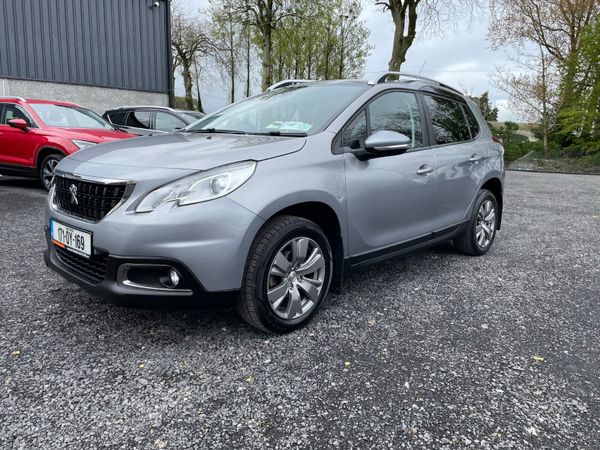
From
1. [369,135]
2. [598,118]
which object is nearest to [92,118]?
[369,135]

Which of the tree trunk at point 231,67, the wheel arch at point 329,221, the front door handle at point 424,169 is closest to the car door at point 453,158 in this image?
the front door handle at point 424,169

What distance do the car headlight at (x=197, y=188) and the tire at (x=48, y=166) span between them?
5846mm

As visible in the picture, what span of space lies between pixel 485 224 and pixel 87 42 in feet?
50.8

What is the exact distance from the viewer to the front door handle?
3495 millimetres

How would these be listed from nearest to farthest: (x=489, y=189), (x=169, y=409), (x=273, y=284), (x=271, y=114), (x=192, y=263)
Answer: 1. (x=169, y=409)
2. (x=192, y=263)
3. (x=273, y=284)
4. (x=271, y=114)
5. (x=489, y=189)

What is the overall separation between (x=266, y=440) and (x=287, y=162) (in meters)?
1.44

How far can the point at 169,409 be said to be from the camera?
2039 mm

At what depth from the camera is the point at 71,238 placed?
8.54 feet

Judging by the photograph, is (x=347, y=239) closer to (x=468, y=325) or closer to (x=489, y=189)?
(x=468, y=325)

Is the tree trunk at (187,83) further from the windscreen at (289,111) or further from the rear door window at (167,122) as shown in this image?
the windscreen at (289,111)

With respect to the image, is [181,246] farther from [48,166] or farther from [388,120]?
[48,166]

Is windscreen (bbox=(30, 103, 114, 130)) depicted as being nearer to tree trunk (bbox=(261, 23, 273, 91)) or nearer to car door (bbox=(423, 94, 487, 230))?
car door (bbox=(423, 94, 487, 230))

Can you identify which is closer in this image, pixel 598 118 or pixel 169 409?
pixel 169 409

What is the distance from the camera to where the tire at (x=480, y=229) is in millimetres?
4431
